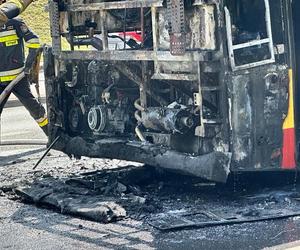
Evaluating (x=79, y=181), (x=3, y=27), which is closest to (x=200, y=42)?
(x=79, y=181)

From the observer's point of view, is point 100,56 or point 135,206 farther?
point 100,56

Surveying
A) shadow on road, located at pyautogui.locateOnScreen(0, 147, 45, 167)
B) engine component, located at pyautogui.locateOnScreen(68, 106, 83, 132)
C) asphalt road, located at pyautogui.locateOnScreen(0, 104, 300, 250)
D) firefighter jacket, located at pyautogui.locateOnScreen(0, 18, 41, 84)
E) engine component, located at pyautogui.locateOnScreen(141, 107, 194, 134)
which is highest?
firefighter jacket, located at pyautogui.locateOnScreen(0, 18, 41, 84)

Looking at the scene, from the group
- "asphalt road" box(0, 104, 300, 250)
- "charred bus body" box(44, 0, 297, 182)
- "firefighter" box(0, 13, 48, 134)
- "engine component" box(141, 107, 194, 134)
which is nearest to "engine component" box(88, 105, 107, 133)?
"charred bus body" box(44, 0, 297, 182)

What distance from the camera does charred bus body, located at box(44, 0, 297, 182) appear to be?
18.9 ft

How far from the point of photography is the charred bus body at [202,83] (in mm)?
5762

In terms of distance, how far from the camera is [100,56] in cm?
675

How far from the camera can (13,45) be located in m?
9.16

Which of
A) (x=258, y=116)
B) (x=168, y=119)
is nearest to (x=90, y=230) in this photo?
(x=168, y=119)

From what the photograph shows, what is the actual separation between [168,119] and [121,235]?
45.1 inches

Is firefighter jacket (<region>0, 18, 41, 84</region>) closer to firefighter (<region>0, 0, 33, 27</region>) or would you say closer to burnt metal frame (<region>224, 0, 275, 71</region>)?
firefighter (<region>0, 0, 33, 27</region>)

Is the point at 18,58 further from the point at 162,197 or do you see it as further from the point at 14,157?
the point at 162,197

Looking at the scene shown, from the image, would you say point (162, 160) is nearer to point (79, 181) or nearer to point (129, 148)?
point (129, 148)

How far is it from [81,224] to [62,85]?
207 centimetres

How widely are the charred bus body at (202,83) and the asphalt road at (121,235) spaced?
0.60 m
